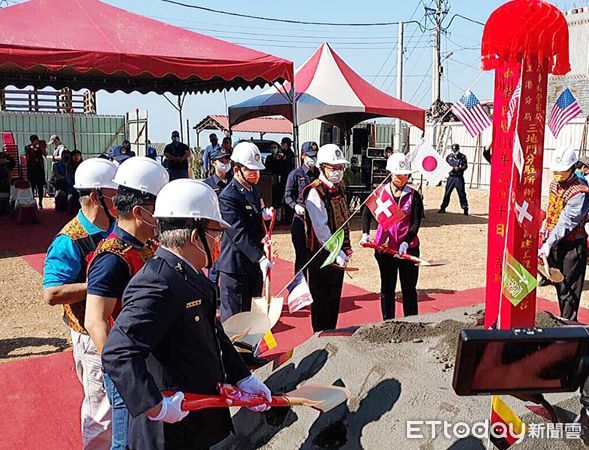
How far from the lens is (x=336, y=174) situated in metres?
4.91

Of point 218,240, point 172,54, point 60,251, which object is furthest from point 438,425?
point 172,54

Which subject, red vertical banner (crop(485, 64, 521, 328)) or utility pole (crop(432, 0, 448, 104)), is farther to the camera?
utility pole (crop(432, 0, 448, 104))

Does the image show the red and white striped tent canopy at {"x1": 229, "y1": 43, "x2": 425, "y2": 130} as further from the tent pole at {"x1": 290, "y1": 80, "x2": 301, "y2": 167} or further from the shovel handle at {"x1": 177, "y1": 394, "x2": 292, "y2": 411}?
the shovel handle at {"x1": 177, "y1": 394, "x2": 292, "y2": 411}

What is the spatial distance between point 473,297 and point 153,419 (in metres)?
5.79

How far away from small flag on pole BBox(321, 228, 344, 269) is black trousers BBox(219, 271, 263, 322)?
0.64m

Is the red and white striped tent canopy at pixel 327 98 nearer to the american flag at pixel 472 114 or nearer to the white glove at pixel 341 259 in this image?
the white glove at pixel 341 259

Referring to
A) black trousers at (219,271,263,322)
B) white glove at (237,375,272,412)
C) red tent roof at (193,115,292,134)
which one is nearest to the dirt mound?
black trousers at (219,271,263,322)

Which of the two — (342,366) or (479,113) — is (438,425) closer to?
(342,366)

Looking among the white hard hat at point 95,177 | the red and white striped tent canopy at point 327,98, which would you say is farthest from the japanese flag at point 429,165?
the red and white striped tent canopy at point 327,98

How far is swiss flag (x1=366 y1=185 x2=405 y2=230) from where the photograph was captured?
5.24 m

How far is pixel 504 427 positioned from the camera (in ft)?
8.72

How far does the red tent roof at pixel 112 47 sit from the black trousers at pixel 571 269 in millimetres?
6766

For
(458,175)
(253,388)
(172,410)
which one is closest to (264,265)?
(253,388)

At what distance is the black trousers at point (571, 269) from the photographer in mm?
5566
